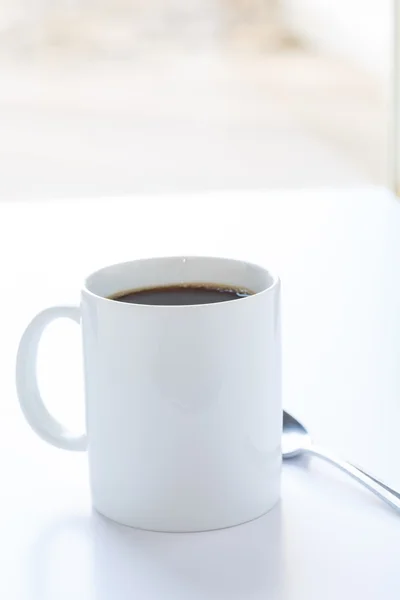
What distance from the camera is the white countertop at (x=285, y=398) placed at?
0.48 metres

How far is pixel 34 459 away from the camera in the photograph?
0.61 metres

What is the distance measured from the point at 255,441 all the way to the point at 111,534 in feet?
0.30

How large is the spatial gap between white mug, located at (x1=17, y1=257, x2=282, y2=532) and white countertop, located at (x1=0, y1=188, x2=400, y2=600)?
0.05ft

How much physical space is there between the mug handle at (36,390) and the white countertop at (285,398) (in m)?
0.03

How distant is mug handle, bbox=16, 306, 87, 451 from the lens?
1.83 ft

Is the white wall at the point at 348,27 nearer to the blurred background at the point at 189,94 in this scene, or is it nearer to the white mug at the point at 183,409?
the blurred background at the point at 189,94

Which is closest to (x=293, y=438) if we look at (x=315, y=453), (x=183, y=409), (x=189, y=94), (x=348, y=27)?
(x=315, y=453)

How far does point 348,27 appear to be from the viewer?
16.0 ft

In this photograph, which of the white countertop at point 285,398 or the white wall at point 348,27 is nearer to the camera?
the white countertop at point 285,398

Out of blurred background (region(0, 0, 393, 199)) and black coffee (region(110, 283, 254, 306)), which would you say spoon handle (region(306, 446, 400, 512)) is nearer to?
black coffee (region(110, 283, 254, 306))

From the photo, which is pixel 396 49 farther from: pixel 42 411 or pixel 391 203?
pixel 42 411

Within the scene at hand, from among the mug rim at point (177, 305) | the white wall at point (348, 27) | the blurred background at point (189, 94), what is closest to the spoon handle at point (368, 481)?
the mug rim at point (177, 305)

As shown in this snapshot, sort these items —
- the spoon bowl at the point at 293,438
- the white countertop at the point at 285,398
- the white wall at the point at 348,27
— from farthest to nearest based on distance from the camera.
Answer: the white wall at the point at 348,27
the spoon bowl at the point at 293,438
the white countertop at the point at 285,398

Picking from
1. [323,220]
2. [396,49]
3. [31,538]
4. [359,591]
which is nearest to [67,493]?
[31,538]
